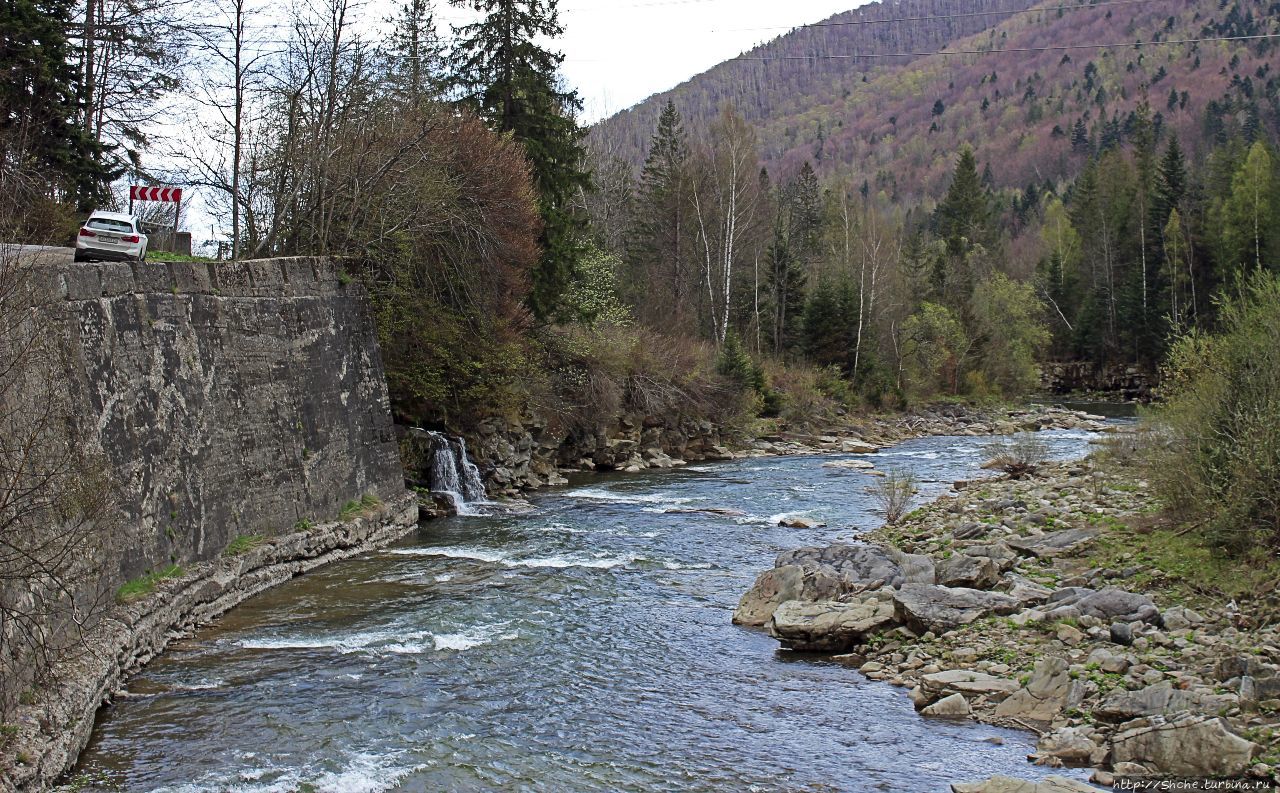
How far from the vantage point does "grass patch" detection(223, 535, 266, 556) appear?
14.7m

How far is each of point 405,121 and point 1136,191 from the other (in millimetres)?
62554

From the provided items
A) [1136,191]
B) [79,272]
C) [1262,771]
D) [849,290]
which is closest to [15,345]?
[79,272]

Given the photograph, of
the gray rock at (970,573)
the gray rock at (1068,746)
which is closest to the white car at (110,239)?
the gray rock at (970,573)

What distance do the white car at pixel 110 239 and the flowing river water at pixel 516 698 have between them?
6.61 meters

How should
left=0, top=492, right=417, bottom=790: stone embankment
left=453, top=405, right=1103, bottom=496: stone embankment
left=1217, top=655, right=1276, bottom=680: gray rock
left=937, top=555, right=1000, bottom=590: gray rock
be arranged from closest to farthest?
left=0, top=492, right=417, bottom=790: stone embankment, left=1217, top=655, right=1276, bottom=680: gray rock, left=937, top=555, right=1000, bottom=590: gray rock, left=453, top=405, right=1103, bottom=496: stone embankment

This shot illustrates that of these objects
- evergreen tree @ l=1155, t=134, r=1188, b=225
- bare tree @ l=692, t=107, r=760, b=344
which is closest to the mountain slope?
evergreen tree @ l=1155, t=134, r=1188, b=225

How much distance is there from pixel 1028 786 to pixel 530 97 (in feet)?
90.4

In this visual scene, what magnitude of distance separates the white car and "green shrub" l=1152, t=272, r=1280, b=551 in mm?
16911

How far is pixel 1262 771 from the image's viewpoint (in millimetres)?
7238

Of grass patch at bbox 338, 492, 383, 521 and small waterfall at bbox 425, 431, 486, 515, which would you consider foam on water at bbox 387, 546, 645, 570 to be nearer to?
grass patch at bbox 338, 492, 383, 521

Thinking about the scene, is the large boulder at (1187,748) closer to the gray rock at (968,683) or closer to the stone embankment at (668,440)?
the gray rock at (968,683)

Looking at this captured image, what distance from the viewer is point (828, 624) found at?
484 inches

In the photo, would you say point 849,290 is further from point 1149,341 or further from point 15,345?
point 15,345

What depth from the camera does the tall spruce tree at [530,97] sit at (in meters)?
30.3
